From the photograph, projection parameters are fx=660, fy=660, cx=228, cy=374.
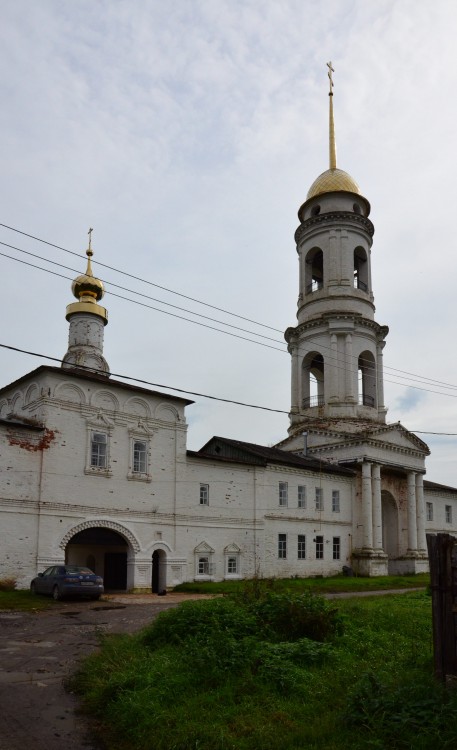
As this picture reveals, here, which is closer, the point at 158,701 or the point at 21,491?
the point at 158,701

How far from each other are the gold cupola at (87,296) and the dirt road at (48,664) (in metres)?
21.2

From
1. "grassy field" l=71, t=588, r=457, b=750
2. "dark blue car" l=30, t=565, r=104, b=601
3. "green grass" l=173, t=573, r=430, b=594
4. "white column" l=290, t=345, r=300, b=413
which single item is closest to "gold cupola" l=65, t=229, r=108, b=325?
"white column" l=290, t=345, r=300, b=413

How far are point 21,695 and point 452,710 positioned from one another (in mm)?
5447

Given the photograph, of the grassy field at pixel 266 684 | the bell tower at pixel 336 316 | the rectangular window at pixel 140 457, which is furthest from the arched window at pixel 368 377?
the grassy field at pixel 266 684

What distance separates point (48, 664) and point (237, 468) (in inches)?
901

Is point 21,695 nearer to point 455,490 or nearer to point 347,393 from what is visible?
point 347,393

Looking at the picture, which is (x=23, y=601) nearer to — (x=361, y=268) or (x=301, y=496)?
(x=301, y=496)

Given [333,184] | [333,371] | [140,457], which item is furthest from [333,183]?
[140,457]

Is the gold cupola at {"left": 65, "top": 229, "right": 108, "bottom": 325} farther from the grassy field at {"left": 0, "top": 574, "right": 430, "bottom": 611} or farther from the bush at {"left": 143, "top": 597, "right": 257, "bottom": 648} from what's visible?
the bush at {"left": 143, "top": 597, "right": 257, "bottom": 648}

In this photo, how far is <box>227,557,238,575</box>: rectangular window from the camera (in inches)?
1268

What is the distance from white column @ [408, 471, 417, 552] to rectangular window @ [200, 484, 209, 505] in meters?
18.2

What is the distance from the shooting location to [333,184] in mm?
47594

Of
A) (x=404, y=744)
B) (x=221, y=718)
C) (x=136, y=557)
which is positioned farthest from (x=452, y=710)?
(x=136, y=557)

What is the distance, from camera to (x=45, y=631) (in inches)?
590
